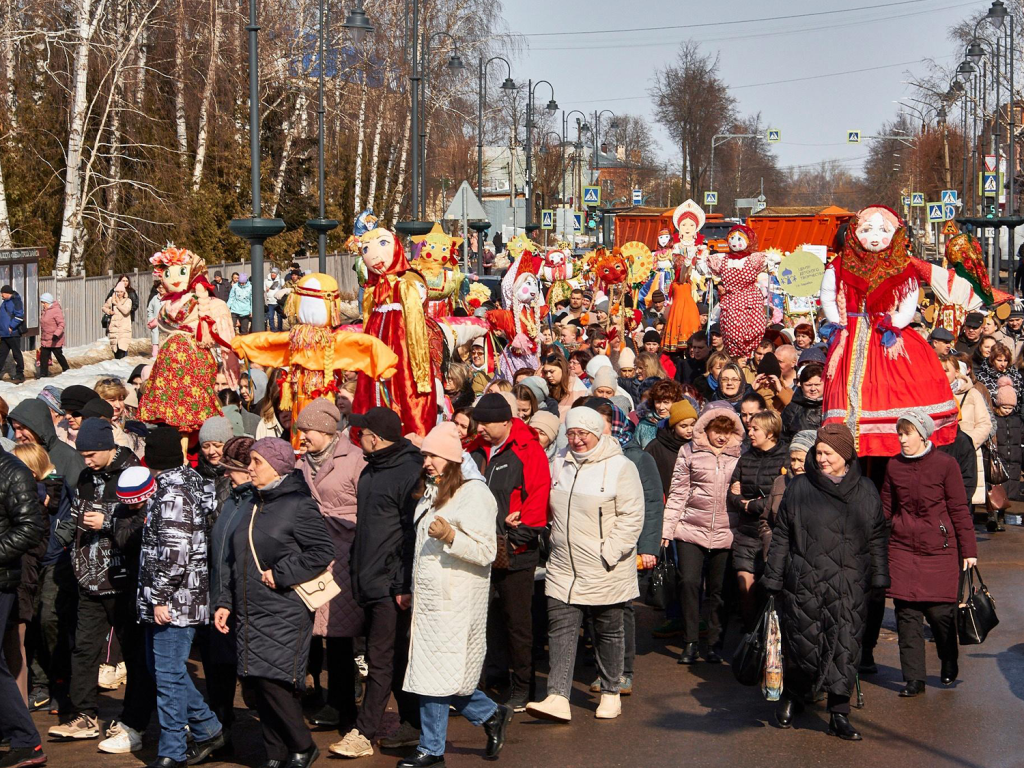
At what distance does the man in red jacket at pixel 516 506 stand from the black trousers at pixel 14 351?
1566 cm

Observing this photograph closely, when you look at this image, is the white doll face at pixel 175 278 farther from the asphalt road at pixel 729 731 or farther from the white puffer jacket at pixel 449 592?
the white puffer jacket at pixel 449 592

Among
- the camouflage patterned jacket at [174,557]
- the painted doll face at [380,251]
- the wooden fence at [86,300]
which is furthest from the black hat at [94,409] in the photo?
the wooden fence at [86,300]

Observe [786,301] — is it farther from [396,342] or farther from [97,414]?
[97,414]

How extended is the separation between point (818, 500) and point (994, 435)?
5741 millimetres

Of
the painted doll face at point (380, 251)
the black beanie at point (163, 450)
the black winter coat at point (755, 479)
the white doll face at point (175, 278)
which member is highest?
the painted doll face at point (380, 251)

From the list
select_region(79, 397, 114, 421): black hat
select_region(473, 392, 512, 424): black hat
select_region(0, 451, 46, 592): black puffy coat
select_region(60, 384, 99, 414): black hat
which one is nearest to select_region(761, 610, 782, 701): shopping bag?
select_region(473, 392, 512, 424): black hat

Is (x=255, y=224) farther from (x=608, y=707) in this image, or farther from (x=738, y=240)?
(x=608, y=707)

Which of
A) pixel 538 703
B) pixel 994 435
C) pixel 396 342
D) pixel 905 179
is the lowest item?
pixel 538 703

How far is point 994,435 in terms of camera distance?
1222 centimetres

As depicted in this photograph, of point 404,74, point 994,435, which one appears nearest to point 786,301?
point 994,435

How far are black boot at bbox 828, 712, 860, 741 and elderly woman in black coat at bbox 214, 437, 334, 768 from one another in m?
2.54

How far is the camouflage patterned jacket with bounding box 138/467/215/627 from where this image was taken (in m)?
6.54

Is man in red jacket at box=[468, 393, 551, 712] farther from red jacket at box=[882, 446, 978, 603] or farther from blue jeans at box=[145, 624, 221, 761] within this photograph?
red jacket at box=[882, 446, 978, 603]

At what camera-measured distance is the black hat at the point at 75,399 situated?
830cm
